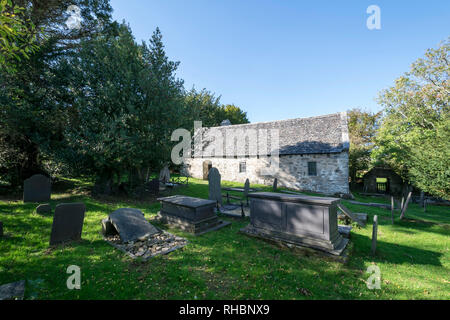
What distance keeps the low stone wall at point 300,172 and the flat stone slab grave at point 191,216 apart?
39.8 feet

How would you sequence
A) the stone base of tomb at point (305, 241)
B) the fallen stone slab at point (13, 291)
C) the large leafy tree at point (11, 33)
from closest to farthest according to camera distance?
1. the fallen stone slab at point (13, 291)
2. the large leafy tree at point (11, 33)
3. the stone base of tomb at point (305, 241)

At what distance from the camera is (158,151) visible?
33.6ft

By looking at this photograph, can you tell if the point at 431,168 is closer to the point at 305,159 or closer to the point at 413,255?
the point at 413,255

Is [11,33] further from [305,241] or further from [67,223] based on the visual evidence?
[305,241]

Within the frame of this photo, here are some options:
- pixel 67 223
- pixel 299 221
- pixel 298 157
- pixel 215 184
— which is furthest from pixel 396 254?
pixel 298 157

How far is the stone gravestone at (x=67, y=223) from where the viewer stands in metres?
5.10

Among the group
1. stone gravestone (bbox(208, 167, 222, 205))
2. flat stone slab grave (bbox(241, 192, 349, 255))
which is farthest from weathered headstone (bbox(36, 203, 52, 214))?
flat stone slab grave (bbox(241, 192, 349, 255))

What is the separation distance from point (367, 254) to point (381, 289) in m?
2.10

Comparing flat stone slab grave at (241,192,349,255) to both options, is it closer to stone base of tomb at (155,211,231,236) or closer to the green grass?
the green grass

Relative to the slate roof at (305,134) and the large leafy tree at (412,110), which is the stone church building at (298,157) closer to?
the slate roof at (305,134)

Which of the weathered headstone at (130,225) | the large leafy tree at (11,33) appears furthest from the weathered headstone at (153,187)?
the large leafy tree at (11,33)

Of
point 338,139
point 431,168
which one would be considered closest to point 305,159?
point 338,139

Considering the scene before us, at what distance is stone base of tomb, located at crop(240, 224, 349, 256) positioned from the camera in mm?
4906

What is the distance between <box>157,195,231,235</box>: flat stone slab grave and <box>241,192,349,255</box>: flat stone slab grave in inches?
57.8
